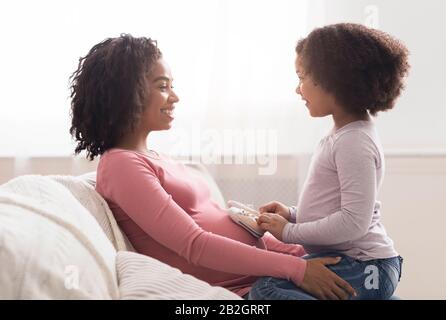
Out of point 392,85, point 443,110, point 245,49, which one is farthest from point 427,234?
point 392,85

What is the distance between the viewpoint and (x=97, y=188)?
4.25ft

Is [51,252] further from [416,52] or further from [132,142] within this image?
[416,52]

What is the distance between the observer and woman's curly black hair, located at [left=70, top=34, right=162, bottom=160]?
49.6 inches

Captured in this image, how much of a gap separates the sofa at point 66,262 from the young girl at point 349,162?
0.79ft

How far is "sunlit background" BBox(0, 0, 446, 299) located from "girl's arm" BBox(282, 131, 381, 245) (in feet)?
3.73

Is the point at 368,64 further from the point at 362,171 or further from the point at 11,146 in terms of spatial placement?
the point at 11,146

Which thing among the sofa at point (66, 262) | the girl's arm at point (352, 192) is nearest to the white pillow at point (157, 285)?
the sofa at point (66, 262)

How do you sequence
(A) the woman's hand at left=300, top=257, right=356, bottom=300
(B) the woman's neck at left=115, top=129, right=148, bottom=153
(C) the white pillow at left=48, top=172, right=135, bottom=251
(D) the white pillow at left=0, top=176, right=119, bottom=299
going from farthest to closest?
(B) the woman's neck at left=115, top=129, right=148, bottom=153
(C) the white pillow at left=48, top=172, right=135, bottom=251
(A) the woman's hand at left=300, top=257, right=356, bottom=300
(D) the white pillow at left=0, top=176, right=119, bottom=299

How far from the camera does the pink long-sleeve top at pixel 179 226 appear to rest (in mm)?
1116

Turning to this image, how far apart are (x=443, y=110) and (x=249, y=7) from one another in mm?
885

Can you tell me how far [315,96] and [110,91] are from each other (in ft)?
1.48

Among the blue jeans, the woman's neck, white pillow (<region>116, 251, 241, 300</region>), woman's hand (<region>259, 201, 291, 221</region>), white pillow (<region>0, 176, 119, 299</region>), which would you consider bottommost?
the blue jeans

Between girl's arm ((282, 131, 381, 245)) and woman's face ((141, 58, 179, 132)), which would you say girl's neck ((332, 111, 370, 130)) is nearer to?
girl's arm ((282, 131, 381, 245))

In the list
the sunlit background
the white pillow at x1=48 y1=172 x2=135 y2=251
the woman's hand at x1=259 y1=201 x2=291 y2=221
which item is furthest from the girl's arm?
the sunlit background
